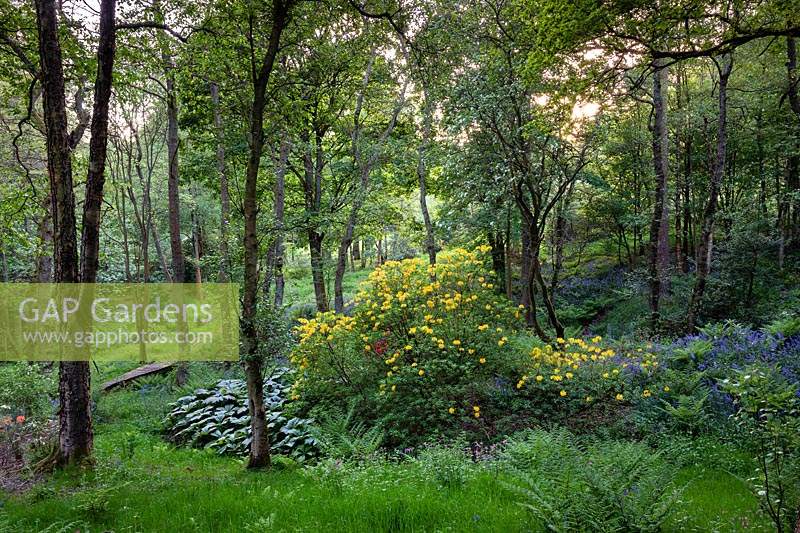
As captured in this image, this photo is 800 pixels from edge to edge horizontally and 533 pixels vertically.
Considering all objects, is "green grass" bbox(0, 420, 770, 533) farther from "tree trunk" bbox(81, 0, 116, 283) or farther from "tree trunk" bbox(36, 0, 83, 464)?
"tree trunk" bbox(81, 0, 116, 283)

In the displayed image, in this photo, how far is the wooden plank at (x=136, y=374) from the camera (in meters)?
13.2

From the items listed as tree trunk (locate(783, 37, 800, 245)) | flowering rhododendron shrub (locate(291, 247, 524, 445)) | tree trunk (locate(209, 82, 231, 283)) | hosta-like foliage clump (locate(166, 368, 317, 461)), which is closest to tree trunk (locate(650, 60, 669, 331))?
tree trunk (locate(783, 37, 800, 245))

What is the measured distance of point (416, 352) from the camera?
7.54 m

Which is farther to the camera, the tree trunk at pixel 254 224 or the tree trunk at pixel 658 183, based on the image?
the tree trunk at pixel 658 183

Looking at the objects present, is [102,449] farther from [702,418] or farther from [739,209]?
[739,209]

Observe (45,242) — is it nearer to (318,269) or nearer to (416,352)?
(318,269)

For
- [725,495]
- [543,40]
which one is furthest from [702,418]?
[543,40]

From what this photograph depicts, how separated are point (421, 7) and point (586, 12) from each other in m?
3.05

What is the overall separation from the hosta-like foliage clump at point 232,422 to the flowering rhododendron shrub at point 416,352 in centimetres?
65

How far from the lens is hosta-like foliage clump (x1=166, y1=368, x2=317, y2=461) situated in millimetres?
7641

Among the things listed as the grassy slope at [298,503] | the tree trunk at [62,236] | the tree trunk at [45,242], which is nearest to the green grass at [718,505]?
the grassy slope at [298,503]

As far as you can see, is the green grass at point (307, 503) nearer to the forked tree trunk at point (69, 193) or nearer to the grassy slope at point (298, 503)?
the grassy slope at point (298, 503)

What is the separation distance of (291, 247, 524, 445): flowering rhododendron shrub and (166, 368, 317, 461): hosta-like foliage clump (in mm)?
647

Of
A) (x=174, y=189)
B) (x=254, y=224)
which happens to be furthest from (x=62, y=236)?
(x=174, y=189)
